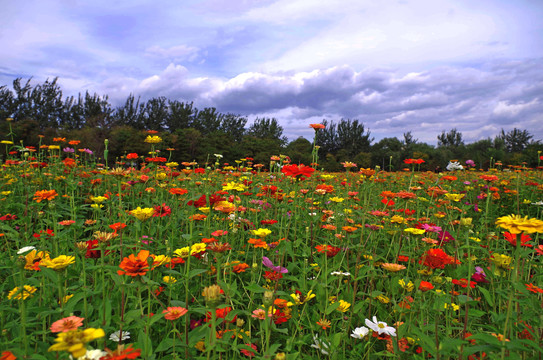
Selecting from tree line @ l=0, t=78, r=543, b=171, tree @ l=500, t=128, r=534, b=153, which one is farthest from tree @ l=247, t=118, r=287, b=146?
tree @ l=500, t=128, r=534, b=153

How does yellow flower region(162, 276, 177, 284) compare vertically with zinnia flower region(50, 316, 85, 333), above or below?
below

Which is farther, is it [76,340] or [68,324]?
[68,324]

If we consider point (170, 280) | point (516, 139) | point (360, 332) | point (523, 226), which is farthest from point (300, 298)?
point (516, 139)

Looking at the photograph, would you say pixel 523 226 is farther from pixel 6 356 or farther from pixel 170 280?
pixel 6 356

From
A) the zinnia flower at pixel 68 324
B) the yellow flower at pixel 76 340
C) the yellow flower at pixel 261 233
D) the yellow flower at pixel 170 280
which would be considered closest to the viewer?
the yellow flower at pixel 76 340

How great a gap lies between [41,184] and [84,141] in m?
16.0

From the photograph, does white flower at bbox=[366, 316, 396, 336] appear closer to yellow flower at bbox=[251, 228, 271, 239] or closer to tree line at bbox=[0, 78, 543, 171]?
yellow flower at bbox=[251, 228, 271, 239]

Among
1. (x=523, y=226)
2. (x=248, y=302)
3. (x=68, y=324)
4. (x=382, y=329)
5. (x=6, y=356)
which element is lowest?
(x=248, y=302)

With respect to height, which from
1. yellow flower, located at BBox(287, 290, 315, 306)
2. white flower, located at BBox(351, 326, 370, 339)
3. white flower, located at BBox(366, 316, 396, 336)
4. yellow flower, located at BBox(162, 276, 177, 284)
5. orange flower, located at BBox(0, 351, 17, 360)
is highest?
orange flower, located at BBox(0, 351, 17, 360)

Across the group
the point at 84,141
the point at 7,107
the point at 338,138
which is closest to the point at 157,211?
the point at 84,141

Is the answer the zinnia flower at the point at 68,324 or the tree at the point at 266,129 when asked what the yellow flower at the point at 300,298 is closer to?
the zinnia flower at the point at 68,324

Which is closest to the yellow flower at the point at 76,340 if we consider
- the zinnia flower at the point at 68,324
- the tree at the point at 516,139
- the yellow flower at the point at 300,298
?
the zinnia flower at the point at 68,324

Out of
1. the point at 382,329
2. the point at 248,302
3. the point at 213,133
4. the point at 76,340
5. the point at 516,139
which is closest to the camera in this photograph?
the point at 76,340

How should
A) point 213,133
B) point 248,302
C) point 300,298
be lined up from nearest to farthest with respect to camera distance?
point 300,298 → point 248,302 → point 213,133
